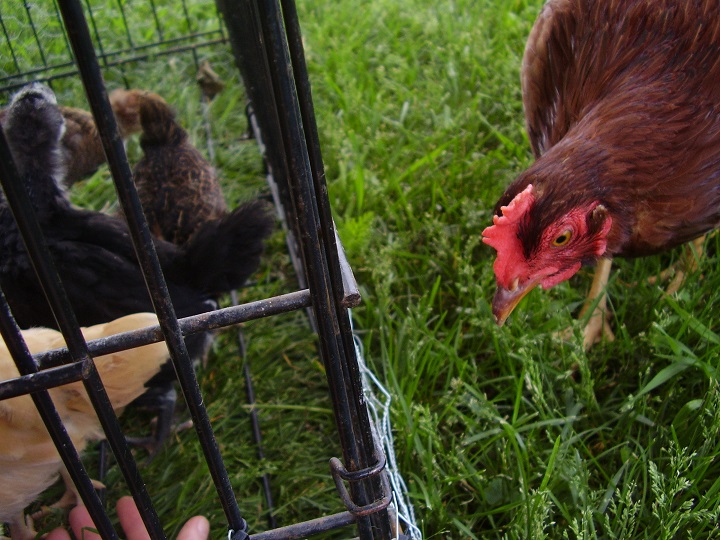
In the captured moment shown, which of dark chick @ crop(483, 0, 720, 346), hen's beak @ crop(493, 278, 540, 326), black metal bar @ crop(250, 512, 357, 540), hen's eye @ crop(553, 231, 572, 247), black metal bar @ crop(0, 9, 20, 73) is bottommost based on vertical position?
black metal bar @ crop(250, 512, 357, 540)

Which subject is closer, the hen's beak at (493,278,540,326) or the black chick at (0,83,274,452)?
the hen's beak at (493,278,540,326)

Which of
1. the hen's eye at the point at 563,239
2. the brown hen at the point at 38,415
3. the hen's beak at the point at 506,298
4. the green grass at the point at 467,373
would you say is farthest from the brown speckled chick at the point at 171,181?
the hen's eye at the point at 563,239

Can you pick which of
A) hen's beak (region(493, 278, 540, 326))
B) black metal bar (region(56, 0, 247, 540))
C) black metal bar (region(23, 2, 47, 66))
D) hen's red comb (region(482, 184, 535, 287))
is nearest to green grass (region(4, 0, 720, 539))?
hen's beak (region(493, 278, 540, 326))

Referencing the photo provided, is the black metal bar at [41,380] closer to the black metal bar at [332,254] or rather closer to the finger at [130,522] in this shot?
the black metal bar at [332,254]

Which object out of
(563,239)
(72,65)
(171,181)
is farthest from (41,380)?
(72,65)

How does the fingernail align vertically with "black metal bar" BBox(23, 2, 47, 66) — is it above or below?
below

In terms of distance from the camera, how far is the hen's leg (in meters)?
1.88

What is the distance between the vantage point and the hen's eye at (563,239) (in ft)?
4.73

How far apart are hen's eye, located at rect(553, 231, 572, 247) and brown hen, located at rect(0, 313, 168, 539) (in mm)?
959

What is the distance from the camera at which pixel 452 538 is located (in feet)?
4.83

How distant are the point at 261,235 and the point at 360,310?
45 centimetres

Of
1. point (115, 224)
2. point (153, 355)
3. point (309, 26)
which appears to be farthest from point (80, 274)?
point (309, 26)

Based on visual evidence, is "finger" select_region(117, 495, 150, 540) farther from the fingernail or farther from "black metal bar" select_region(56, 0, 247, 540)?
"black metal bar" select_region(56, 0, 247, 540)

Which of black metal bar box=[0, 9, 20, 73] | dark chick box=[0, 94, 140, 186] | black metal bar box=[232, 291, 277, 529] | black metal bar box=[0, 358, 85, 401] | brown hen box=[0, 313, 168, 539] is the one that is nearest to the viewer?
black metal bar box=[0, 358, 85, 401]
